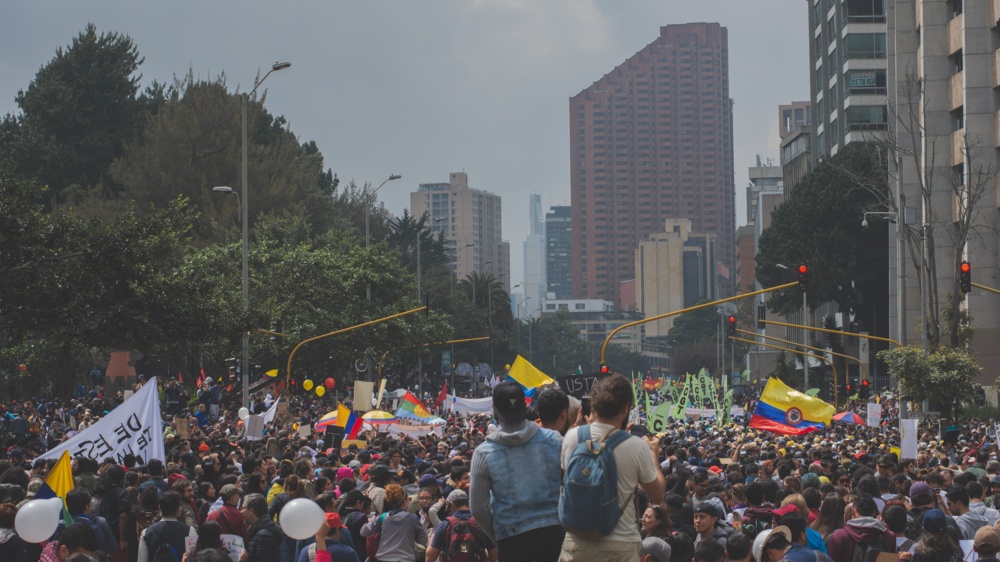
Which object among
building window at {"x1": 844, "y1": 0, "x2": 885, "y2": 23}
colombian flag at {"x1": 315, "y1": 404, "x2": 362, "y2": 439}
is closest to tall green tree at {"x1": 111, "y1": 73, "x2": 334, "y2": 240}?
colombian flag at {"x1": 315, "y1": 404, "x2": 362, "y2": 439}

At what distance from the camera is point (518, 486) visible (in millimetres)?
6559

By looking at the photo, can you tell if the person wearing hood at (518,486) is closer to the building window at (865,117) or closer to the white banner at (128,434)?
the white banner at (128,434)

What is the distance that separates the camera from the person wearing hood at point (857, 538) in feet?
30.0

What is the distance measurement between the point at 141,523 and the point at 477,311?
3036 inches

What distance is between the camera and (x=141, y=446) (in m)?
14.9

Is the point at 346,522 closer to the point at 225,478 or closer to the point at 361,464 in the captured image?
the point at 225,478

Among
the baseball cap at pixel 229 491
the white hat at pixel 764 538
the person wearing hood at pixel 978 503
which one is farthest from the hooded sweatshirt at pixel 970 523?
the baseball cap at pixel 229 491

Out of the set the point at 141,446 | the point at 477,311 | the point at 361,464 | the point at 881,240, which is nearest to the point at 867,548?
the point at 361,464

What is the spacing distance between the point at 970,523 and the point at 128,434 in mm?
8954

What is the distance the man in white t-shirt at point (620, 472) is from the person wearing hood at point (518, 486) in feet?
1.08

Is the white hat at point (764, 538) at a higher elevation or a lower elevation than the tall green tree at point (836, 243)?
lower

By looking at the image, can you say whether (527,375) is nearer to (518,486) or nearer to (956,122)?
(518,486)

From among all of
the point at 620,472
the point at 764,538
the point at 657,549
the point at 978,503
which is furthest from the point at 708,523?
the point at 978,503

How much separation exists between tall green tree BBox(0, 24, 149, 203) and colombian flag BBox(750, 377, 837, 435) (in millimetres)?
43979
